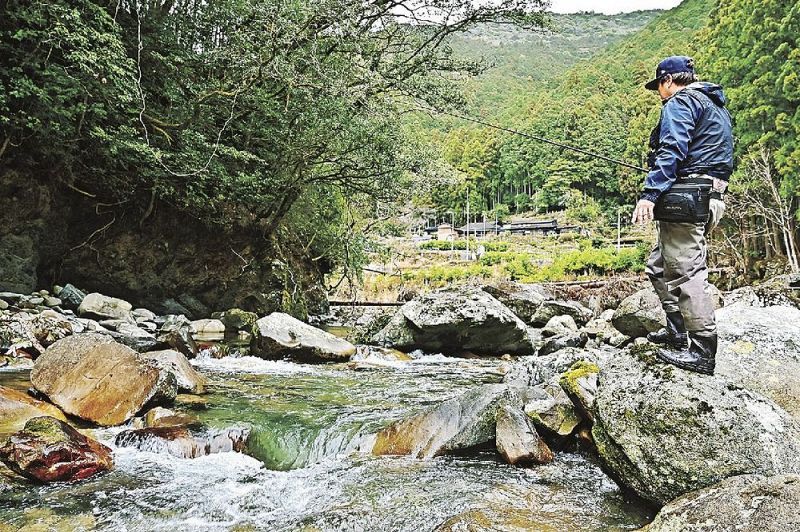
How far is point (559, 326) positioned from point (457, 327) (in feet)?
16.2

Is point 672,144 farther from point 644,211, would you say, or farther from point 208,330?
point 208,330

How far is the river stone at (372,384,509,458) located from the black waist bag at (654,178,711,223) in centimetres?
240

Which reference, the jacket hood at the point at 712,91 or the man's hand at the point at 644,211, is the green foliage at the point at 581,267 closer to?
the jacket hood at the point at 712,91

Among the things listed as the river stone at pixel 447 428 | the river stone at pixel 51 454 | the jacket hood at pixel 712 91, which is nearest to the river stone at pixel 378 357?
the river stone at pixel 447 428

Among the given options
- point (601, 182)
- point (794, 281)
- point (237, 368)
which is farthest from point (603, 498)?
point (601, 182)

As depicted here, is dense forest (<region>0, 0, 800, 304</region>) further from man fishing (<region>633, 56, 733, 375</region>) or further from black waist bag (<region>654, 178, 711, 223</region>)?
black waist bag (<region>654, 178, 711, 223</region>)

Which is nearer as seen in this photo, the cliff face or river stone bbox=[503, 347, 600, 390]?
river stone bbox=[503, 347, 600, 390]

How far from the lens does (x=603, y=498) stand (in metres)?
3.85

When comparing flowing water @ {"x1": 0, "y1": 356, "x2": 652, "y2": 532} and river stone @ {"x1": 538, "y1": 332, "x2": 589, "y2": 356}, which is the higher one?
flowing water @ {"x1": 0, "y1": 356, "x2": 652, "y2": 532}

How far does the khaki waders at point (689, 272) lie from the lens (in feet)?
11.5

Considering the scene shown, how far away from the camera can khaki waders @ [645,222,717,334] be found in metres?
3.51

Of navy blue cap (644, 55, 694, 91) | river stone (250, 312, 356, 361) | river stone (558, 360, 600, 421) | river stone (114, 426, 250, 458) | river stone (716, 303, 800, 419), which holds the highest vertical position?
navy blue cap (644, 55, 694, 91)

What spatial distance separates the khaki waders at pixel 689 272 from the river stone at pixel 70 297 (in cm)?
1123

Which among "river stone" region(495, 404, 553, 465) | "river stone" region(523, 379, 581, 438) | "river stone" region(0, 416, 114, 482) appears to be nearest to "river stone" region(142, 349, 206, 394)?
"river stone" region(0, 416, 114, 482)
